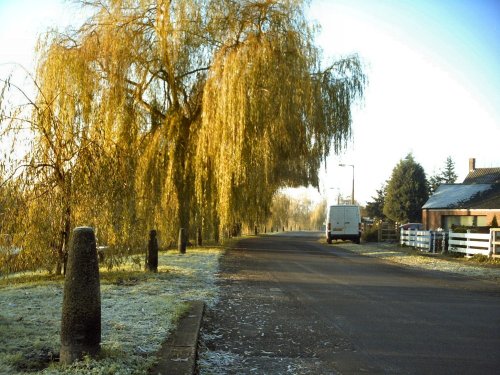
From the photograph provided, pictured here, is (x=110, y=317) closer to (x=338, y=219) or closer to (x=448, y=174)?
(x=338, y=219)

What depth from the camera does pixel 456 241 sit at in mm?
20156

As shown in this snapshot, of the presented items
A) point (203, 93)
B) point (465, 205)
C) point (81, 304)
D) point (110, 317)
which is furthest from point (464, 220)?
point (81, 304)

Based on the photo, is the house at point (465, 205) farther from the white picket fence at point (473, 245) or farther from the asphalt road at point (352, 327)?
the asphalt road at point (352, 327)

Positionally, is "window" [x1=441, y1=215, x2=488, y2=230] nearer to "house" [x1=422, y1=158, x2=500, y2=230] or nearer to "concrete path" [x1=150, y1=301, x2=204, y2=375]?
"house" [x1=422, y1=158, x2=500, y2=230]

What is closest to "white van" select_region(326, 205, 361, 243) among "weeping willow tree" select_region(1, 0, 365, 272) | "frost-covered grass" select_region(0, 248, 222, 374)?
"weeping willow tree" select_region(1, 0, 365, 272)

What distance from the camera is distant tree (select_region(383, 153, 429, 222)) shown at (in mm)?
52281

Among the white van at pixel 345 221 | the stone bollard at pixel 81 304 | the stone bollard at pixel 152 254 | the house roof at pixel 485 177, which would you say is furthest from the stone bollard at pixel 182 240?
the house roof at pixel 485 177

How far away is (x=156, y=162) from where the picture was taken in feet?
52.2

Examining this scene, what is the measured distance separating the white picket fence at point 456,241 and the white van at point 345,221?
3459 millimetres

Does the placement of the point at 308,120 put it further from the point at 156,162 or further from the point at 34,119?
the point at 34,119

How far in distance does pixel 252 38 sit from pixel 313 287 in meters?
8.84

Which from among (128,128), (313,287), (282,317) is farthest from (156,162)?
(282,317)

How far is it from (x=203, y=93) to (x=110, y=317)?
1119 centimetres

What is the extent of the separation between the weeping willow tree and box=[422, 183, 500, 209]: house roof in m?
19.1
